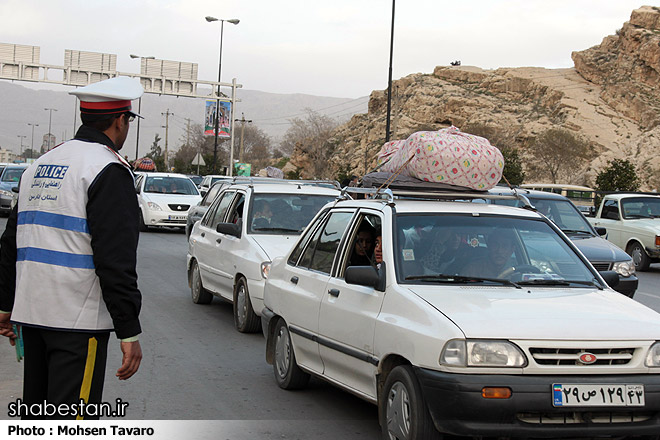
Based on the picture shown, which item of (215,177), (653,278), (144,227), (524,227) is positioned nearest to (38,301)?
(524,227)

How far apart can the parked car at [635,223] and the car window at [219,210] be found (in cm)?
1104

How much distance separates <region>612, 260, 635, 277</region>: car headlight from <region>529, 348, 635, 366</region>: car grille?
6819 mm

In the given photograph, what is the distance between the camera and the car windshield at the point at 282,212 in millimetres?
10047

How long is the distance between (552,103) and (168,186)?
59667mm

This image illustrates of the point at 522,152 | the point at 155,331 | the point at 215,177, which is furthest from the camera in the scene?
the point at 522,152

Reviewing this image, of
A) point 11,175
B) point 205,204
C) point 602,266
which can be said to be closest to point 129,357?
point 602,266

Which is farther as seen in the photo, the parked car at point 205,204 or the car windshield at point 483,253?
the parked car at point 205,204

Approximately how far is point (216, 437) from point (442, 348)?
1802mm

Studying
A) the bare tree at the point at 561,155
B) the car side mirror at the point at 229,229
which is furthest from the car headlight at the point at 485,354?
the bare tree at the point at 561,155

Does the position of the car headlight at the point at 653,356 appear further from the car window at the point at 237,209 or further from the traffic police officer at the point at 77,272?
the car window at the point at 237,209

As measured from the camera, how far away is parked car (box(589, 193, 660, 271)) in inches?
728

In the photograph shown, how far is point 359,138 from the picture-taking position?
83.3 meters

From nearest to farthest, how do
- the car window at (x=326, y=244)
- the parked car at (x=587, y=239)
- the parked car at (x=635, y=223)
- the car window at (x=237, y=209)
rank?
the car window at (x=326, y=244) → the car window at (x=237, y=209) → the parked car at (x=587, y=239) → the parked car at (x=635, y=223)

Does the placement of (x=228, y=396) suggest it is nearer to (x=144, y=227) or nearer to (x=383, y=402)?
(x=383, y=402)
